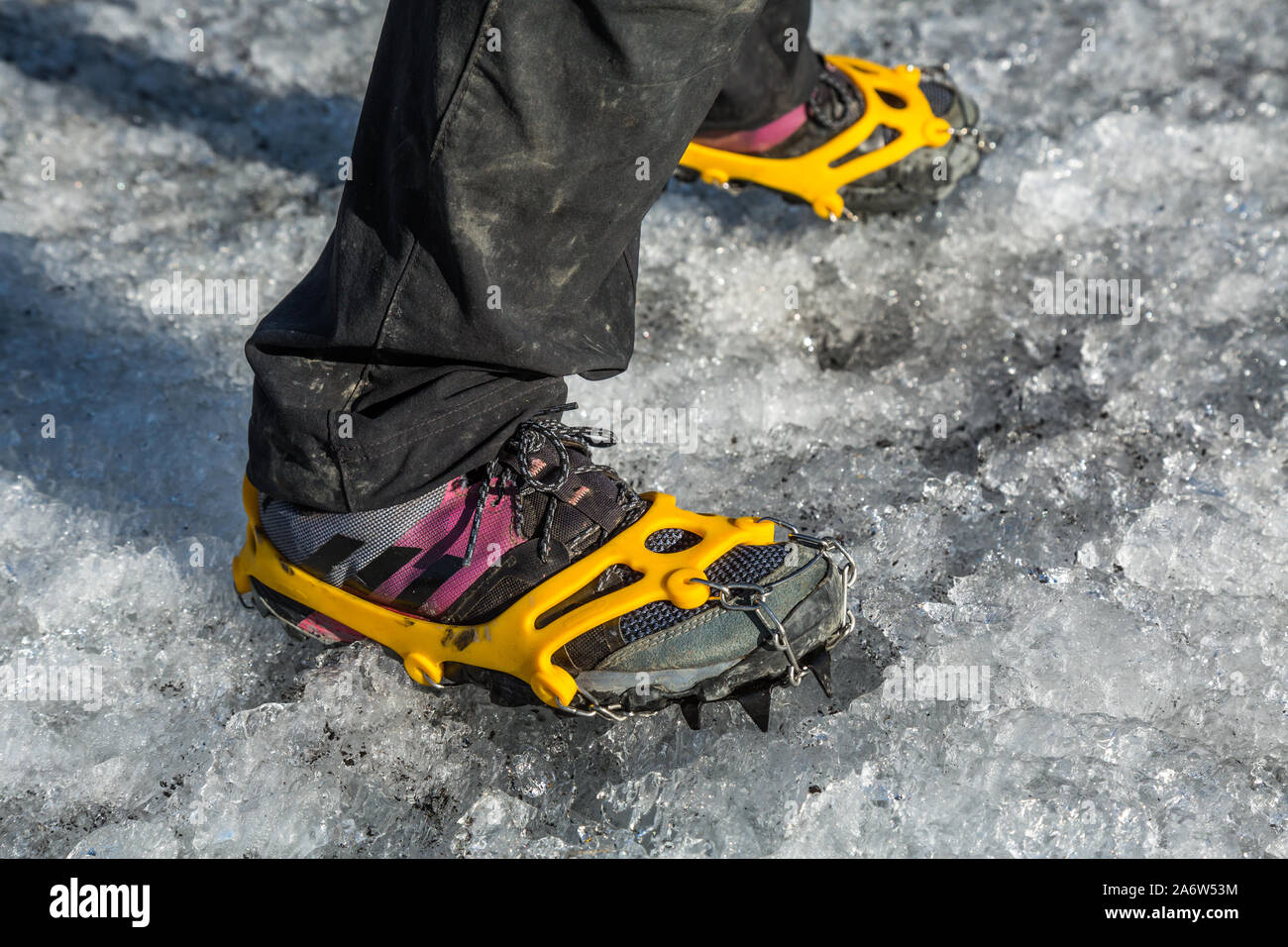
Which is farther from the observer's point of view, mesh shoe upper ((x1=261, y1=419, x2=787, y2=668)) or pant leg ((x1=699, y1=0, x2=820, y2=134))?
pant leg ((x1=699, y1=0, x2=820, y2=134))

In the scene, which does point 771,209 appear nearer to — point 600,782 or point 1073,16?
point 1073,16

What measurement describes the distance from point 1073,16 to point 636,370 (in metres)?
1.61

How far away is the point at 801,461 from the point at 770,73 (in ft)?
2.39

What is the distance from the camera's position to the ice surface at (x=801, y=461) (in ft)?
4.36

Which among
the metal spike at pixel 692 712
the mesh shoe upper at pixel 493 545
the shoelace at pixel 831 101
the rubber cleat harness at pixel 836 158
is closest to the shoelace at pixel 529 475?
the mesh shoe upper at pixel 493 545

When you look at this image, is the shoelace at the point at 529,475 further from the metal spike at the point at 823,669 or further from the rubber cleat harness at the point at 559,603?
the metal spike at the point at 823,669

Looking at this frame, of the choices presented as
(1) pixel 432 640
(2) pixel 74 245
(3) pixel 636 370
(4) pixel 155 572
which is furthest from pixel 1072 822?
(2) pixel 74 245

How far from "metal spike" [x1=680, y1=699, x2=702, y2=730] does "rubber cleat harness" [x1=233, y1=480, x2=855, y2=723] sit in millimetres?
78

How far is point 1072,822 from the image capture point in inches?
50.5

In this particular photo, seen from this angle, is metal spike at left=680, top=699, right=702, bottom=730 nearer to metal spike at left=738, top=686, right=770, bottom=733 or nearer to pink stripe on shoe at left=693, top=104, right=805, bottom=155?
metal spike at left=738, top=686, right=770, bottom=733

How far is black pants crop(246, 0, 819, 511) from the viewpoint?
1.04 metres

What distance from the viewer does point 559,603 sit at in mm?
1321

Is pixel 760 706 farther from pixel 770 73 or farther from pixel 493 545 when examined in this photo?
pixel 770 73

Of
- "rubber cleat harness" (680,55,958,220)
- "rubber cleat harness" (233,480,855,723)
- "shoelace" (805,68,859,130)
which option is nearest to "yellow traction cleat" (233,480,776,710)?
"rubber cleat harness" (233,480,855,723)
